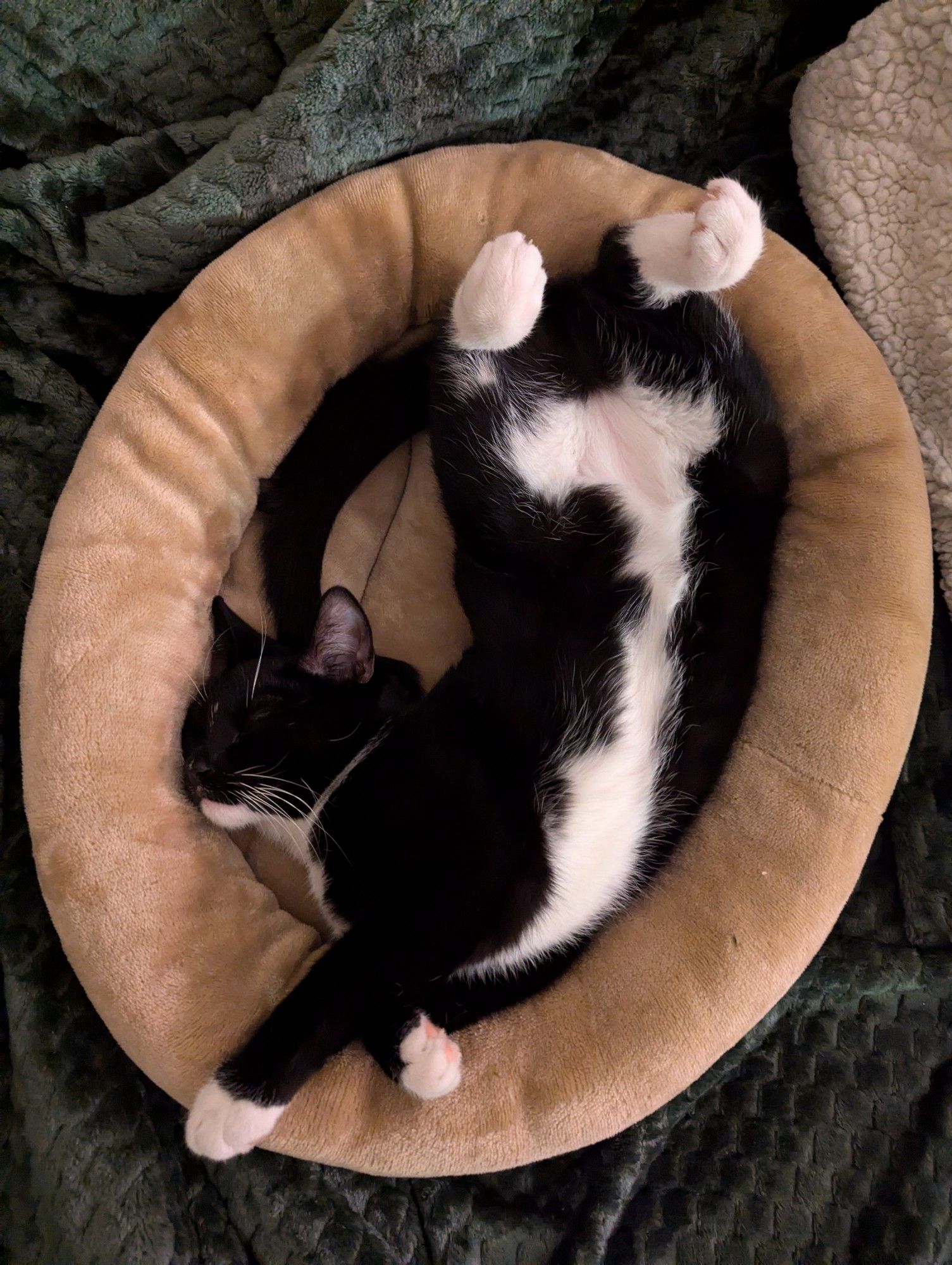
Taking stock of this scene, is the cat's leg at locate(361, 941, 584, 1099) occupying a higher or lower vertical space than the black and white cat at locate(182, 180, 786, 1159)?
lower

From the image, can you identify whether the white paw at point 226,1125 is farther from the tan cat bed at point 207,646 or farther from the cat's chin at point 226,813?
the cat's chin at point 226,813

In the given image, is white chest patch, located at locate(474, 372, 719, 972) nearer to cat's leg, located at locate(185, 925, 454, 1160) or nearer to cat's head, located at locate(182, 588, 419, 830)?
cat's leg, located at locate(185, 925, 454, 1160)

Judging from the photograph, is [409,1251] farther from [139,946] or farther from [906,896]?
[906,896]

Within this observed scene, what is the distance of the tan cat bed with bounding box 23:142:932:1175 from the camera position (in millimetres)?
953

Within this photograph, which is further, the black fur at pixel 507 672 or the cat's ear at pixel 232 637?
the cat's ear at pixel 232 637

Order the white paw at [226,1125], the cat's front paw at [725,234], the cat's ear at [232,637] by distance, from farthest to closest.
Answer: the cat's ear at [232,637], the cat's front paw at [725,234], the white paw at [226,1125]

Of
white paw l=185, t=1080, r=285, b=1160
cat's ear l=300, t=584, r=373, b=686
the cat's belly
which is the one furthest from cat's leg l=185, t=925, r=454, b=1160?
cat's ear l=300, t=584, r=373, b=686

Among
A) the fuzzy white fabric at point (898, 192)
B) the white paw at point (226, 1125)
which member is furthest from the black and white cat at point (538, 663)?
the fuzzy white fabric at point (898, 192)

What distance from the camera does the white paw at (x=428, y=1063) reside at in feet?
2.86

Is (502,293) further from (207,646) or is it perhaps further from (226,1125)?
(226,1125)

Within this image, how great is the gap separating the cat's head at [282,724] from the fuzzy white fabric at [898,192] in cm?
86

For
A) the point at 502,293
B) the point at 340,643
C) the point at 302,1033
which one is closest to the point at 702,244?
the point at 502,293

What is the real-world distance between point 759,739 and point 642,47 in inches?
42.4

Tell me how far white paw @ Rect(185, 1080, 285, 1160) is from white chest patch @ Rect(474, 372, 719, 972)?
29cm
